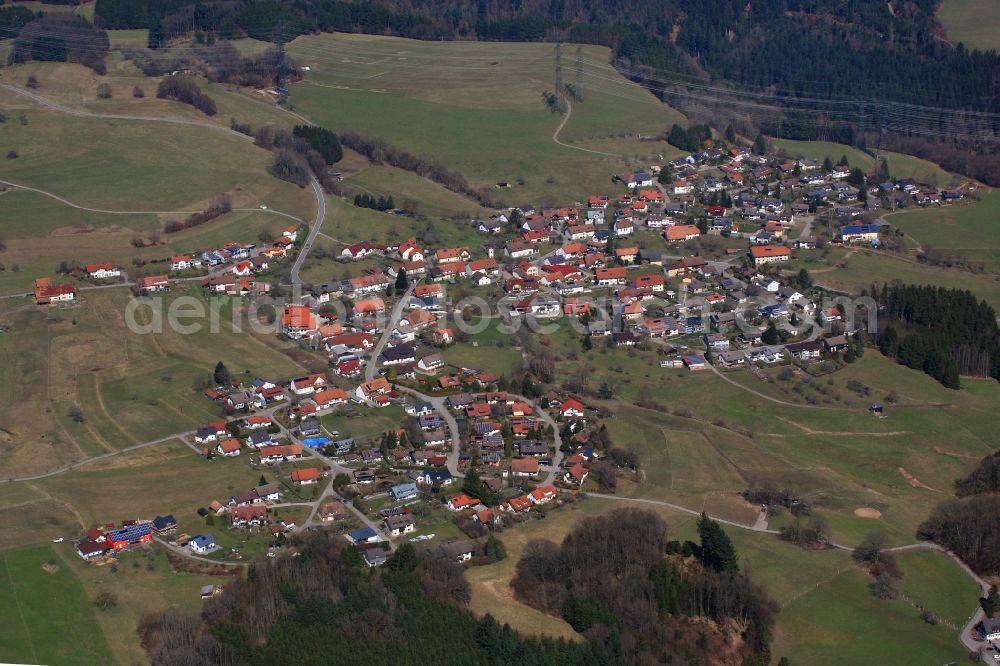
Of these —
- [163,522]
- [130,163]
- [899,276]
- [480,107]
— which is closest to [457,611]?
[163,522]

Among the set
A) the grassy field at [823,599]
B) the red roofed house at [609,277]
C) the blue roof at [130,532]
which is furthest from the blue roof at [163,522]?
the red roofed house at [609,277]

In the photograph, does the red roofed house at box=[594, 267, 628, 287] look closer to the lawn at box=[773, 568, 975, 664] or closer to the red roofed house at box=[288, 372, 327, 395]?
the red roofed house at box=[288, 372, 327, 395]

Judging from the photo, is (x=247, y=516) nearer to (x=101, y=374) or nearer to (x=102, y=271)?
(x=101, y=374)

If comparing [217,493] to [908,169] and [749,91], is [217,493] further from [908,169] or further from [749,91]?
[749,91]

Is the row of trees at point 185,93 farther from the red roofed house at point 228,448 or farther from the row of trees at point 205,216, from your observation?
the red roofed house at point 228,448

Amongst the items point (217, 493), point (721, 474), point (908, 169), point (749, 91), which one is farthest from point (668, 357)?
point (749, 91)
